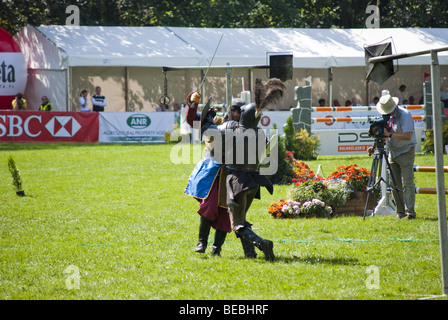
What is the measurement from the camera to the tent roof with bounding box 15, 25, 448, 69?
2644cm

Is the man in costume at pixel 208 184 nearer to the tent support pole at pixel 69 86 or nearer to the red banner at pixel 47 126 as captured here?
the red banner at pixel 47 126

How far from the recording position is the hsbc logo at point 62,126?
2352 cm

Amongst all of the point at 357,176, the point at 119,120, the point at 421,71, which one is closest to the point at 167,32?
the point at 119,120

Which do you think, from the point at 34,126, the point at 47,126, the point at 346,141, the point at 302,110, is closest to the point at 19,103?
the point at 34,126

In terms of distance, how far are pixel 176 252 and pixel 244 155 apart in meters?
1.56

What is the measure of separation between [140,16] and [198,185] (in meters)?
32.1

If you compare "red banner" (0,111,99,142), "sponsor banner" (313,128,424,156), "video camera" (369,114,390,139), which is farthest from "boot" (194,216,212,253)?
"red banner" (0,111,99,142)

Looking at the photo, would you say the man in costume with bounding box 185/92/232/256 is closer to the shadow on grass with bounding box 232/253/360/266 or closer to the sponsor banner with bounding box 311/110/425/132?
the shadow on grass with bounding box 232/253/360/266

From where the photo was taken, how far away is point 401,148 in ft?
33.9

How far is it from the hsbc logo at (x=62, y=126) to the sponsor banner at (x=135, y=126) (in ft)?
3.21

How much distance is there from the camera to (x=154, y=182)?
599 inches

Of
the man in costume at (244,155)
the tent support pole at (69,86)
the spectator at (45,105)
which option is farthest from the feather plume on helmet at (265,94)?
the tent support pole at (69,86)

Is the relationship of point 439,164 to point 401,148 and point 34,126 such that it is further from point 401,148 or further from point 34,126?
point 34,126
